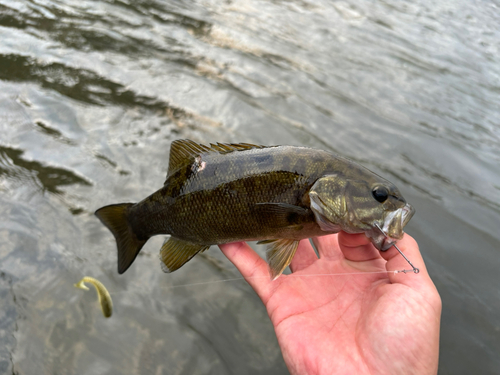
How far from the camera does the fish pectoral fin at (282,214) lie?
8.30 ft

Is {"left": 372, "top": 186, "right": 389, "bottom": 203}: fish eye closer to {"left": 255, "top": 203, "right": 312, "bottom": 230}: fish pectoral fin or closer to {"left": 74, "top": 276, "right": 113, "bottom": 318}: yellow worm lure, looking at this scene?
{"left": 255, "top": 203, "right": 312, "bottom": 230}: fish pectoral fin

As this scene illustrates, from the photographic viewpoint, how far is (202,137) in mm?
5062

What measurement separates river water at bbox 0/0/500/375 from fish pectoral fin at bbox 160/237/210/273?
2.17 ft

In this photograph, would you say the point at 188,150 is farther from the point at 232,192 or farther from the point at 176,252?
the point at 176,252

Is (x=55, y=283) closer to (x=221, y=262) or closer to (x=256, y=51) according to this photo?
(x=221, y=262)

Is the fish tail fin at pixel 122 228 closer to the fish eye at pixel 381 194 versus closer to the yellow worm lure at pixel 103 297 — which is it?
the yellow worm lure at pixel 103 297

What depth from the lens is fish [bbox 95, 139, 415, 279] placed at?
2.43 m

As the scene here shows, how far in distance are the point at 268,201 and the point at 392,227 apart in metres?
0.84

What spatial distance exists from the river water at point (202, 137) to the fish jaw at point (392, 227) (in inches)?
59.2

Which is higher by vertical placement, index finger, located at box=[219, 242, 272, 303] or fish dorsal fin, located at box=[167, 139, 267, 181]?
fish dorsal fin, located at box=[167, 139, 267, 181]

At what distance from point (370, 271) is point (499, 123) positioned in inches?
191

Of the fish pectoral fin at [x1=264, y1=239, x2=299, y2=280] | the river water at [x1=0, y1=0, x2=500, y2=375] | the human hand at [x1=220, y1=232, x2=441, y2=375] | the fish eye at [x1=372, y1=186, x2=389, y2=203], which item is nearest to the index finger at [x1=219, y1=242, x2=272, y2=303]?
the human hand at [x1=220, y1=232, x2=441, y2=375]

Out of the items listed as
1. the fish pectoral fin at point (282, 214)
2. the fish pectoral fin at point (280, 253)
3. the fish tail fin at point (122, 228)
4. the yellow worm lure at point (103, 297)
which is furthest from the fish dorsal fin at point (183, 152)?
the yellow worm lure at point (103, 297)

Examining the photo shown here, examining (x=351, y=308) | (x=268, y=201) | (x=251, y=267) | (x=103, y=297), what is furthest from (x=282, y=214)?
(x=103, y=297)
